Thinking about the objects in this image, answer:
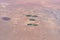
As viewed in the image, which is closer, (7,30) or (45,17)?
(7,30)

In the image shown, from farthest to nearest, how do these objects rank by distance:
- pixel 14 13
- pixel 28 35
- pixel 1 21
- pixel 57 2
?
pixel 57 2
pixel 14 13
pixel 1 21
pixel 28 35

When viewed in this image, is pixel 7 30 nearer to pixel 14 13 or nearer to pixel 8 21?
pixel 8 21

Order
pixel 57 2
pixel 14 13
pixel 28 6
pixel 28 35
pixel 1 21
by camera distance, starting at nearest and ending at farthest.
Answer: pixel 28 35 → pixel 1 21 → pixel 14 13 → pixel 28 6 → pixel 57 2

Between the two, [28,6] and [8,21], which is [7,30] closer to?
[8,21]

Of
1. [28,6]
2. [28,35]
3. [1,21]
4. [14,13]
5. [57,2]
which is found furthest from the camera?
[57,2]

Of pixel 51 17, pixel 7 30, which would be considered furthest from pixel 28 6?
pixel 7 30

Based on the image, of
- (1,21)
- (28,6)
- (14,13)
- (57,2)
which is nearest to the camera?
(1,21)
